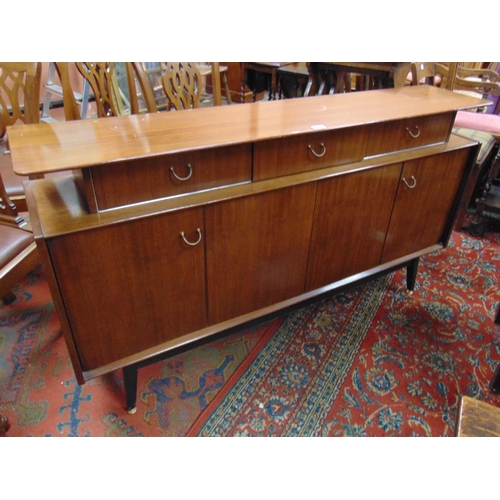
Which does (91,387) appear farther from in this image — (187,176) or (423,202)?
(423,202)

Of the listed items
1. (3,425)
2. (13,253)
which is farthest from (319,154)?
(3,425)

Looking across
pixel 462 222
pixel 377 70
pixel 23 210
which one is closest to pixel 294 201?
pixel 23 210

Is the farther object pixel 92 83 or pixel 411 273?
pixel 411 273

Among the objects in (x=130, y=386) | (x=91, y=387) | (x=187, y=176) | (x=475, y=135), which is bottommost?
(x=91, y=387)

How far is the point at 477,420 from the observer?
27.2 inches

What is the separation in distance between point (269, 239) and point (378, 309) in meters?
0.84

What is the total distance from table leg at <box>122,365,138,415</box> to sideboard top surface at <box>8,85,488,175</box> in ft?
2.16

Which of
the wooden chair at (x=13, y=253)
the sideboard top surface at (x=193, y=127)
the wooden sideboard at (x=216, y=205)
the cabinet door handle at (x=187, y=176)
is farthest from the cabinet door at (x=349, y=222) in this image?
the wooden chair at (x=13, y=253)

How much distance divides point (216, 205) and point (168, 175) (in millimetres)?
152

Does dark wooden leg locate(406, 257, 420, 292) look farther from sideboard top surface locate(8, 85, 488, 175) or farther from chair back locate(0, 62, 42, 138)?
chair back locate(0, 62, 42, 138)

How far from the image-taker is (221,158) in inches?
40.6

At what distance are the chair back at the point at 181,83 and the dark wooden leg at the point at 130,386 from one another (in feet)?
3.52

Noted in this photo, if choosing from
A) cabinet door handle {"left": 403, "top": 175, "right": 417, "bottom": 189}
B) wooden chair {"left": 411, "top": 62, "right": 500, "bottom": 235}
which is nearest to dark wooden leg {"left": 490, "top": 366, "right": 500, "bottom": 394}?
cabinet door handle {"left": 403, "top": 175, "right": 417, "bottom": 189}

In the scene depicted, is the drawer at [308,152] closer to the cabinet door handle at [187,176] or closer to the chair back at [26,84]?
the cabinet door handle at [187,176]
